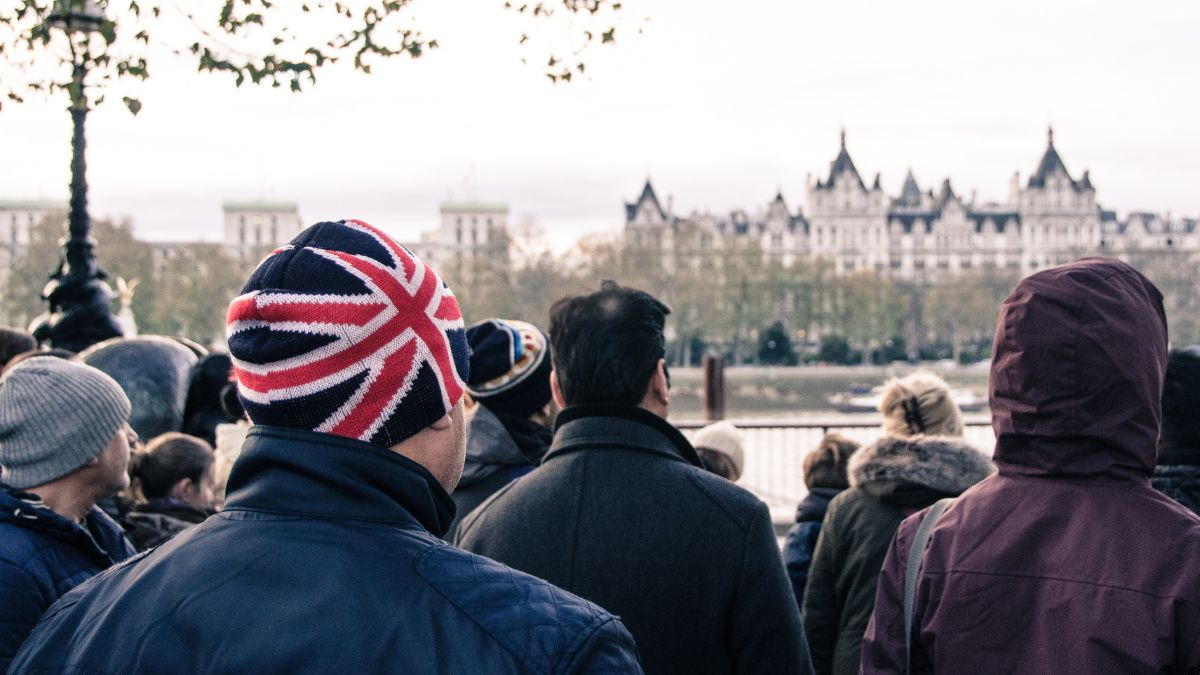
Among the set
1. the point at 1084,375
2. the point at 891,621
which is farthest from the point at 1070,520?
the point at 891,621

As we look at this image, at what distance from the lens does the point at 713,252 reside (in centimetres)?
9588

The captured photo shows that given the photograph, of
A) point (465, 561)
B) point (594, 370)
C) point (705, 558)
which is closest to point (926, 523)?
point (705, 558)

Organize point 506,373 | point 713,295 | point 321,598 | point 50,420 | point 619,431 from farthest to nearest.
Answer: point 713,295 < point 506,373 < point 50,420 < point 619,431 < point 321,598

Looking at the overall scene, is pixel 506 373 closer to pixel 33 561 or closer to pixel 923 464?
pixel 923 464

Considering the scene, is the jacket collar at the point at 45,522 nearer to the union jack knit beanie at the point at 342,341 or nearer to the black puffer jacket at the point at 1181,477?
the union jack knit beanie at the point at 342,341

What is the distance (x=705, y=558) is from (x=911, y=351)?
313ft

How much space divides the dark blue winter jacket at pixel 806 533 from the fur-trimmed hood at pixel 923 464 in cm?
88

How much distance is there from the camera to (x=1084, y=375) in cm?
217

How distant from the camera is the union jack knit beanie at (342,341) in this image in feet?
4.53

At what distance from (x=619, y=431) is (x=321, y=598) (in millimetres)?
1329

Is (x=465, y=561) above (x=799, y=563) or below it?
above

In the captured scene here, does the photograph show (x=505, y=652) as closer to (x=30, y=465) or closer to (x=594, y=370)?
(x=594, y=370)

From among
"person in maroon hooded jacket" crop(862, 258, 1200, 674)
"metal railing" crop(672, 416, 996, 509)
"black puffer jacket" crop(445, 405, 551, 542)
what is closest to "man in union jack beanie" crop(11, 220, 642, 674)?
"person in maroon hooded jacket" crop(862, 258, 1200, 674)

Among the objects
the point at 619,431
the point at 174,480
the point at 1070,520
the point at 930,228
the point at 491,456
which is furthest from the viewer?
the point at 930,228
